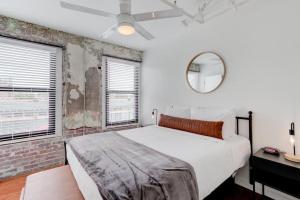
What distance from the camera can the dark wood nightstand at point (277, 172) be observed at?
1.46 meters

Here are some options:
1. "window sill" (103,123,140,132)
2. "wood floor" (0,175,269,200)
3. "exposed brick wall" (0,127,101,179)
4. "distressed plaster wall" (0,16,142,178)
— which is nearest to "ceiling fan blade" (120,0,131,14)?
"distressed plaster wall" (0,16,142,178)

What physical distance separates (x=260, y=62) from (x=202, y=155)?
1489 millimetres

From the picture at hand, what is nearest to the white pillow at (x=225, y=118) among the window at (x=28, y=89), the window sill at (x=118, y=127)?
the window sill at (x=118, y=127)

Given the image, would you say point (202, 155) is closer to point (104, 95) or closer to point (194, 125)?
point (194, 125)

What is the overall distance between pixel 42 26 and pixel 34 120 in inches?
63.9

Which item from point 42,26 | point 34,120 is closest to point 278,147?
point 34,120

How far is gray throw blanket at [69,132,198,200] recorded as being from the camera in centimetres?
98

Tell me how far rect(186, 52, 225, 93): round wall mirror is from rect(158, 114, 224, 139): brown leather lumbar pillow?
26.1 inches

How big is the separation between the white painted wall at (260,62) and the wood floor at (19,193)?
145 mm

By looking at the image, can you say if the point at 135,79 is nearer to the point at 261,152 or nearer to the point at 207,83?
the point at 207,83

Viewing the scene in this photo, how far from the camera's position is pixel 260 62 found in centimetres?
203

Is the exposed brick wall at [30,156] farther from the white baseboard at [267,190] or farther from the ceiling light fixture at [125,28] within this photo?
the white baseboard at [267,190]

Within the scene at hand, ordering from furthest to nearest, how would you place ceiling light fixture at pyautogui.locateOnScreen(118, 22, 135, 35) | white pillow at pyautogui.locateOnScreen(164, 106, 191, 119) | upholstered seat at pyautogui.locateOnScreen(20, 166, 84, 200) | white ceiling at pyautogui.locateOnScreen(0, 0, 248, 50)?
1. white pillow at pyautogui.locateOnScreen(164, 106, 191, 119)
2. white ceiling at pyautogui.locateOnScreen(0, 0, 248, 50)
3. ceiling light fixture at pyautogui.locateOnScreen(118, 22, 135, 35)
4. upholstered seat at pyautogui.locateOnScreen(20, 166, 84, 200)

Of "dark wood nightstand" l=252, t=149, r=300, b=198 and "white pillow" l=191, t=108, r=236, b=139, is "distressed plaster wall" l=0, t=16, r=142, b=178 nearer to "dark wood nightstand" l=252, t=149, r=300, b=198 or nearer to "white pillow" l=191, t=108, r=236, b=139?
"white pillow" l=191, t=108, r=236, b=139
